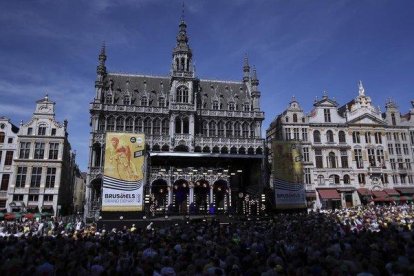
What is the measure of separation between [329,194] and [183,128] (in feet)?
81.9

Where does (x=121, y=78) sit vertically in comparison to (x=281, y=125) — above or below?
above

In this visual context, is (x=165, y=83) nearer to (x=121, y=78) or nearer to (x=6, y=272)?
(x=121, y=78)

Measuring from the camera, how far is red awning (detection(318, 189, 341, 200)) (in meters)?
47.7

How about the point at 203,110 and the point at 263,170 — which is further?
the point at 203,110

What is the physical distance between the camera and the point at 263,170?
3841cm

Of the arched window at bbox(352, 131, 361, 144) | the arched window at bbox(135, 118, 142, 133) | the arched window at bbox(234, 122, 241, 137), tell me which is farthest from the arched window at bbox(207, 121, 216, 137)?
the arched window at bbox(352, 131, 361, 144)

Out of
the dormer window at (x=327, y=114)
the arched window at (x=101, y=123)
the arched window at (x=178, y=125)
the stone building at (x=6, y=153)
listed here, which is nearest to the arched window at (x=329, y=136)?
the dormer window at (x=327, y=114)

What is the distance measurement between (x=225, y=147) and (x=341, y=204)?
20.4 meters

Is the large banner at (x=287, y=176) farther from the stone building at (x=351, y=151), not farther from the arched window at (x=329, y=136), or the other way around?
the arched window at (x=329, y=136)

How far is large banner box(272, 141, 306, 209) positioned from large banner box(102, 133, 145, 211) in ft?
51.1

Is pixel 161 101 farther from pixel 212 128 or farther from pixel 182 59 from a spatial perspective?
pixel 212 128

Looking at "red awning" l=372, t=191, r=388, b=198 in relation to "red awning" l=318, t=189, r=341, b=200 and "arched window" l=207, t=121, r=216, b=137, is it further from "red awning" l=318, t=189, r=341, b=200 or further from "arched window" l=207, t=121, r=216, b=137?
"arched window" l=207, t=121, r=216, b=137

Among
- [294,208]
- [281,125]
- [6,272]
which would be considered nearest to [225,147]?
[281,125]

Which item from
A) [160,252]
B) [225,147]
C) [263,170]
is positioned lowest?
[160,252]
